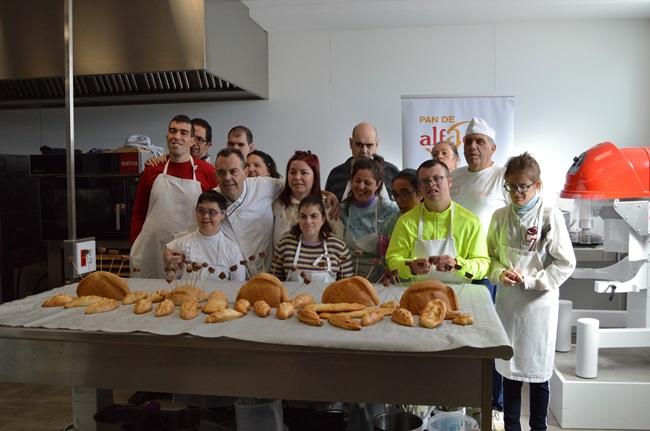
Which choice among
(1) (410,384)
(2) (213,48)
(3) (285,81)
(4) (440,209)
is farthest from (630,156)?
(3) (285,81)

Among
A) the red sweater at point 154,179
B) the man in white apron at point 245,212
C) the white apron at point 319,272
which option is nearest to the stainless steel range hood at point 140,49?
the red sweater at point 154,179

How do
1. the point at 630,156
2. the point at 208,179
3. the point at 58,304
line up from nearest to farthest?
the point at 58,304
the point at 630,156
the point at 208,179

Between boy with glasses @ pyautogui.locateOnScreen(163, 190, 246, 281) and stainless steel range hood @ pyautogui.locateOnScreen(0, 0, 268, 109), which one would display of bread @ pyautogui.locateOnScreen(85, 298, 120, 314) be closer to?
boy with glasses @ pyautogui.locateOnScreen(163, 190, 246, 281)

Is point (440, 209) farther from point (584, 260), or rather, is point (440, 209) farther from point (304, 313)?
point (584, 260)

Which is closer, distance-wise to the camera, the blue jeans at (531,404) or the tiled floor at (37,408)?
the blue jeans at (531,404)

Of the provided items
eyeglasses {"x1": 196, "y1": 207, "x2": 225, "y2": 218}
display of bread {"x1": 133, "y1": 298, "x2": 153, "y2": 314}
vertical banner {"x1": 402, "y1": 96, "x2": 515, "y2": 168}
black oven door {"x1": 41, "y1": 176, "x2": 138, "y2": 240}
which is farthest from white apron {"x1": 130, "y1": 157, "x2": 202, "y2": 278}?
vertical banner {"x1": 402, "y1": 96, "x2": 515, "y2": 168}

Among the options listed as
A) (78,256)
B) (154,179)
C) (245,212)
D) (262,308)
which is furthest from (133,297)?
(154,179)

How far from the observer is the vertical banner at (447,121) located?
15.7ft

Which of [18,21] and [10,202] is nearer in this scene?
→ [18,21]

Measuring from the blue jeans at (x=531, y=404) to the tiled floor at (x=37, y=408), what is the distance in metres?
0.44

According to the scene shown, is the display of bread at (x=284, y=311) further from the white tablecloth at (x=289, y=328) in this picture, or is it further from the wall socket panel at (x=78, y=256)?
the wall socket panel at (x=78, y=256)

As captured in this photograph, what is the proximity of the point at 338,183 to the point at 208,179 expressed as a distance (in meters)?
0.75

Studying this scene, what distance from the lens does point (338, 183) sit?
348 centimetres

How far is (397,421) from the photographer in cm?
232
